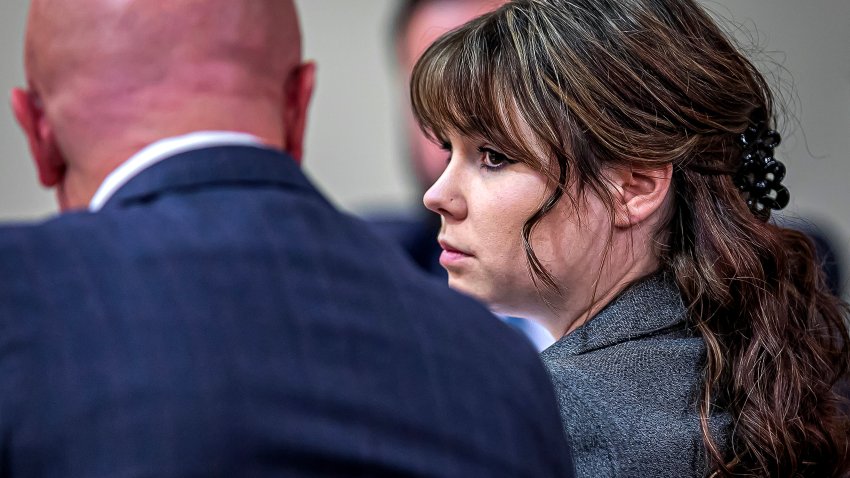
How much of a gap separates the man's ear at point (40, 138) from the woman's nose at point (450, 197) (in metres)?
0.44

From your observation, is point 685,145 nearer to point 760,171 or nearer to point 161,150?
point 760,171

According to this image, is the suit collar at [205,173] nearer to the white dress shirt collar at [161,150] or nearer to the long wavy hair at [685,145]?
the white dress shirt collar at [161,150]

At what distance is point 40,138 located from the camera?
A: 0.98 m

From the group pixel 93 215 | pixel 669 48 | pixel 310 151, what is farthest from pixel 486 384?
pixel 310 151

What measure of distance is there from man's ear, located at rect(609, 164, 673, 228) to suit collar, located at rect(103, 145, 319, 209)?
1.52ft

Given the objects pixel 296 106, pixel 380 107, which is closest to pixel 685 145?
pixel 296 106

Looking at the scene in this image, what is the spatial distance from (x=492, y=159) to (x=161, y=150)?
0.46 m

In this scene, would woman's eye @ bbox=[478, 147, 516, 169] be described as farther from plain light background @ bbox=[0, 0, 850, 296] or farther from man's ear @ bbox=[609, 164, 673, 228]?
plain light background @ bbox=[0, 0, 850, 296]

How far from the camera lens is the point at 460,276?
1294 mm

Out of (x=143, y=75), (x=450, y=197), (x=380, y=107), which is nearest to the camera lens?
(x=143, y=75)

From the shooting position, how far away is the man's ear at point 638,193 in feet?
4.08

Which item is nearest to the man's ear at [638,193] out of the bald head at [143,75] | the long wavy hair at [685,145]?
the long wavy hair at [685,145]

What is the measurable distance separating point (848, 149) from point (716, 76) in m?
1.82

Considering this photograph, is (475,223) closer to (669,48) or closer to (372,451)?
(669,48)
